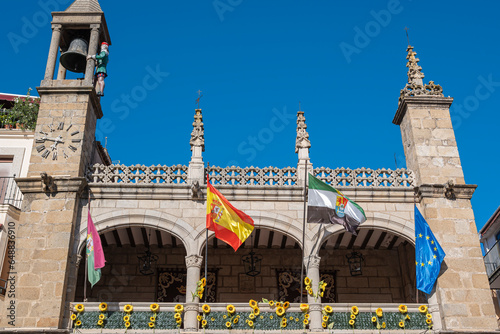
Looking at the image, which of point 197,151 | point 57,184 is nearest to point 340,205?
point 197,151

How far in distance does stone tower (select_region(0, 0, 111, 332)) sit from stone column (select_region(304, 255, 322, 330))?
6813mm

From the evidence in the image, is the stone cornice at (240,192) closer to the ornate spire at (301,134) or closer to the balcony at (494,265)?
the ornate spire at (301,134)

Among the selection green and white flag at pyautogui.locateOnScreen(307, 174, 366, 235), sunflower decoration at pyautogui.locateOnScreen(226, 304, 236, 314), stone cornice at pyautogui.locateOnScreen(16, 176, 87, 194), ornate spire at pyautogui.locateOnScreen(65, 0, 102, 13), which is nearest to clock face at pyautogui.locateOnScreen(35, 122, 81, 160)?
stone cornice at pyautogui.locateOnScreen(16, 176, 87, 194)

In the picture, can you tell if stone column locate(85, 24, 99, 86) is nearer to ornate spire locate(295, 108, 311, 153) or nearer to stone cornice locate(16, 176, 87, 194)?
stone cornice locate(16, 176, 87, 194)

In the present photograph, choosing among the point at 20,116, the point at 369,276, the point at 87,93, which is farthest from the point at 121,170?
the point at 369,276

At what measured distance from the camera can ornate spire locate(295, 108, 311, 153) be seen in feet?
61.4

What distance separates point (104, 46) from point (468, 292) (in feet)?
47.1

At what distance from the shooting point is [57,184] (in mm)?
17047

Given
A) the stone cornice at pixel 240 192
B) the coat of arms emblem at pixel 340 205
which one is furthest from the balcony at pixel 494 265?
the coat of arms emblem at pixel 340 205

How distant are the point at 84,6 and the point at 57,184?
288 inches

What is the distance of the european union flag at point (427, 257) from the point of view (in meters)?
16.2

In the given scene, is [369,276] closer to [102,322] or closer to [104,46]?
[102,322]

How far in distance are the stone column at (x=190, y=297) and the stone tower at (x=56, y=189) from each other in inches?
130

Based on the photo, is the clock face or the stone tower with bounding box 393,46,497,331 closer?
the stone tower with bounding box 393,46,497,331
